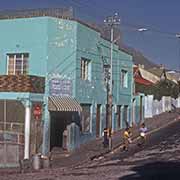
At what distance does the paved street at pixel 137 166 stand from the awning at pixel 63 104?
3585 mm

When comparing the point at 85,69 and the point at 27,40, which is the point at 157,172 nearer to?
the point at 27,40

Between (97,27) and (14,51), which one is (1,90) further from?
(97,27)

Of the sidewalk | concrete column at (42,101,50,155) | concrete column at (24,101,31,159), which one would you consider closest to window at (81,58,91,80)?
the sidewalk

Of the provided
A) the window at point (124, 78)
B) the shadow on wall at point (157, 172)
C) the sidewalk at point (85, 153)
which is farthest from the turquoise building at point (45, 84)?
the shadow on wall at point (157, 172)

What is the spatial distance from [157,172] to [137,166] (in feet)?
10.2

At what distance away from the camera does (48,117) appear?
32.3 m

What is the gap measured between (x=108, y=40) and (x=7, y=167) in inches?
616

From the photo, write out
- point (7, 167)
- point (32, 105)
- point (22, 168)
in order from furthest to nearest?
1. point (32, 105)
2. point (7, 167)
3. point (22, 168)

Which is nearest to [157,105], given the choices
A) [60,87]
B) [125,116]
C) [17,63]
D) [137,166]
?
[125,116]

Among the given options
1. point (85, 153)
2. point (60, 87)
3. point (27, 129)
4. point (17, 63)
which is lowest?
point (85, 153)

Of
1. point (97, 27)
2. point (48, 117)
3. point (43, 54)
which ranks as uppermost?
point (97, 27)

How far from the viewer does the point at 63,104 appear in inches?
1276

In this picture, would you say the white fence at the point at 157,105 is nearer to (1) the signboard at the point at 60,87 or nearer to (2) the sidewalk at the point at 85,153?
(2) the sidewalk at the point at 85,153

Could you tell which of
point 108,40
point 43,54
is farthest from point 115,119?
point 43,54
